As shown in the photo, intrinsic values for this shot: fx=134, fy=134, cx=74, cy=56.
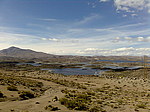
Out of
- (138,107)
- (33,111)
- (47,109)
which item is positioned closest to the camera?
(33,111)

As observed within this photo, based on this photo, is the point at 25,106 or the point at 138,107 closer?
the point at 25,106

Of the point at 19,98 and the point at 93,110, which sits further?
the point at 19,98

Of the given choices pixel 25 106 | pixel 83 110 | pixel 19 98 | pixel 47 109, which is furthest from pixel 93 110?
pixel 19 98

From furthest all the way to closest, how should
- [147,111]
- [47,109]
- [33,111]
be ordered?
[147,111], [47,109], [33,111]

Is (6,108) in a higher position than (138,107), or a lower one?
higher

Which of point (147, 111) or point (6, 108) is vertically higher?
point (6, 108)

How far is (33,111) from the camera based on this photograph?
12.8 m

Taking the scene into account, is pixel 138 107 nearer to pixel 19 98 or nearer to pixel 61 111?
pixel 61 111

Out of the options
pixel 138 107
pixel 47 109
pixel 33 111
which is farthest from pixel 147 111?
pixel 33 111

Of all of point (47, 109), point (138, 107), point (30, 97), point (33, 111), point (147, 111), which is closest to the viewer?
point (33, 111)

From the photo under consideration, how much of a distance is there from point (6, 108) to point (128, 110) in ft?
42.2

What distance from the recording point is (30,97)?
18781 millimetres

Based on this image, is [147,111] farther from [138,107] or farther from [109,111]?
[109,111]

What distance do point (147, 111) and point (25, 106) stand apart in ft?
43.9
